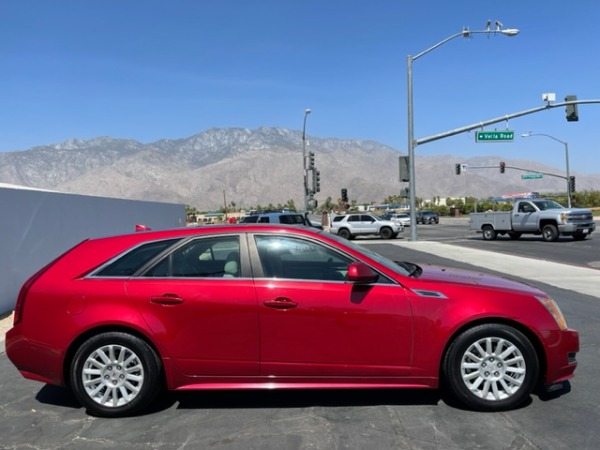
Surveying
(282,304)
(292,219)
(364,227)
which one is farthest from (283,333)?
(364,227)

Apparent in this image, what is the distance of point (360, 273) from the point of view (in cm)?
423

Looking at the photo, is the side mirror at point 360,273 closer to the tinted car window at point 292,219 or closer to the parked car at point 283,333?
the parked car at point 283,333

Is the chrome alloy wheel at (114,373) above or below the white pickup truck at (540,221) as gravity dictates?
below

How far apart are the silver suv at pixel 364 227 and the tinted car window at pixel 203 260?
2722 cm

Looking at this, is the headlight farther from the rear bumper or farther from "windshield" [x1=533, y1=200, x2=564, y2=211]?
"windshield" [x1=533, y1=200, x2=564, y2=211]

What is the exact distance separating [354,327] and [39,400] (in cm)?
301

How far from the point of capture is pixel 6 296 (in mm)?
9141

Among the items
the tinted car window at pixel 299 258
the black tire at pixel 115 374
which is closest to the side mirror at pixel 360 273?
the tinted car window at pixel 299 258

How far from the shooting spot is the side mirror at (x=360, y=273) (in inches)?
166

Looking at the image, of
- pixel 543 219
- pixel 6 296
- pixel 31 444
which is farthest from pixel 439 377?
pixel 543 219

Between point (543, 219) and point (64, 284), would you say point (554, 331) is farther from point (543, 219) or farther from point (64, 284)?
point (543, 219)

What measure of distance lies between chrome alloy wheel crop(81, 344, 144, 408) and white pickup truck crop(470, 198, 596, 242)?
24.0 metres

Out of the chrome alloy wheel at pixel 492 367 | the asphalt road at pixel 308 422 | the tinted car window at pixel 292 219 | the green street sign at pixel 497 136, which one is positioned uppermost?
the green street sign at pixel 497 136

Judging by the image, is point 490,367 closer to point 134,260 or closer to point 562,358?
point 562,358
